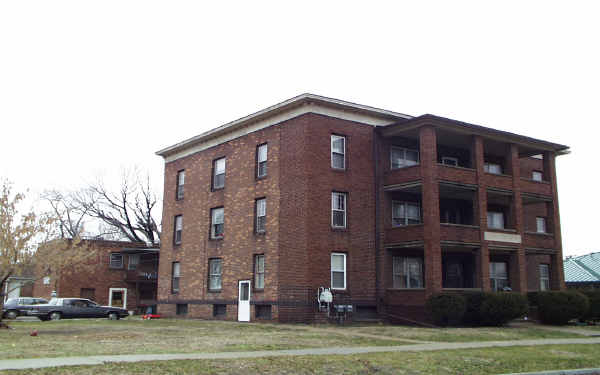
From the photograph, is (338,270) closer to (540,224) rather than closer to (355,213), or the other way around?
(355,213)

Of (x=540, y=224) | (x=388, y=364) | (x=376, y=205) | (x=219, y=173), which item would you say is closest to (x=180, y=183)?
(x=219, y=173)

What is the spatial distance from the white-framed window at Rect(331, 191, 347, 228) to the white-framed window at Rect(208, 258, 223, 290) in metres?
7.37

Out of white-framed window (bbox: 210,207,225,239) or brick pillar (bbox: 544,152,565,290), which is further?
white-framed window (bbox: 210,207,225,239)

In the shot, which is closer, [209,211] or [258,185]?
[258,185]

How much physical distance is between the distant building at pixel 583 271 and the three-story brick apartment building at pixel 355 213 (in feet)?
50.6

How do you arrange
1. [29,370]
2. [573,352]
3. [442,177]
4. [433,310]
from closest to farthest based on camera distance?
[29,370]
[573,352]
[433,310]
[442,177]

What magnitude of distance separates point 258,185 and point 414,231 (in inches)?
317

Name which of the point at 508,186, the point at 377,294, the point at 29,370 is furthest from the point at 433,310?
the point at 29,370

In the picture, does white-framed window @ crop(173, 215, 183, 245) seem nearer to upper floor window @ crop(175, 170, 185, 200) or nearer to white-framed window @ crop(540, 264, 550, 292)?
upper floor window @ crop(175, 170, 185, 200)

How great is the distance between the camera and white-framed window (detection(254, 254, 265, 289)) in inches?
1175

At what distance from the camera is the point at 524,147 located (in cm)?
3250

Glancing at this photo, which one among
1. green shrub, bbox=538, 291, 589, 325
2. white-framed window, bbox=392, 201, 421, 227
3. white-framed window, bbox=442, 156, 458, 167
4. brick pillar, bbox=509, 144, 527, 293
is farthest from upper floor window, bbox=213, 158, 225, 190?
green shrub, bbox=538, 291, 589, 325

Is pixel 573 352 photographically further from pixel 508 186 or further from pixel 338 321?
pixel 508 186

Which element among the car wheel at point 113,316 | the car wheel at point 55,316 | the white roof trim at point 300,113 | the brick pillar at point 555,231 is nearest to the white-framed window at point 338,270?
the white roof trim at point 300,113
